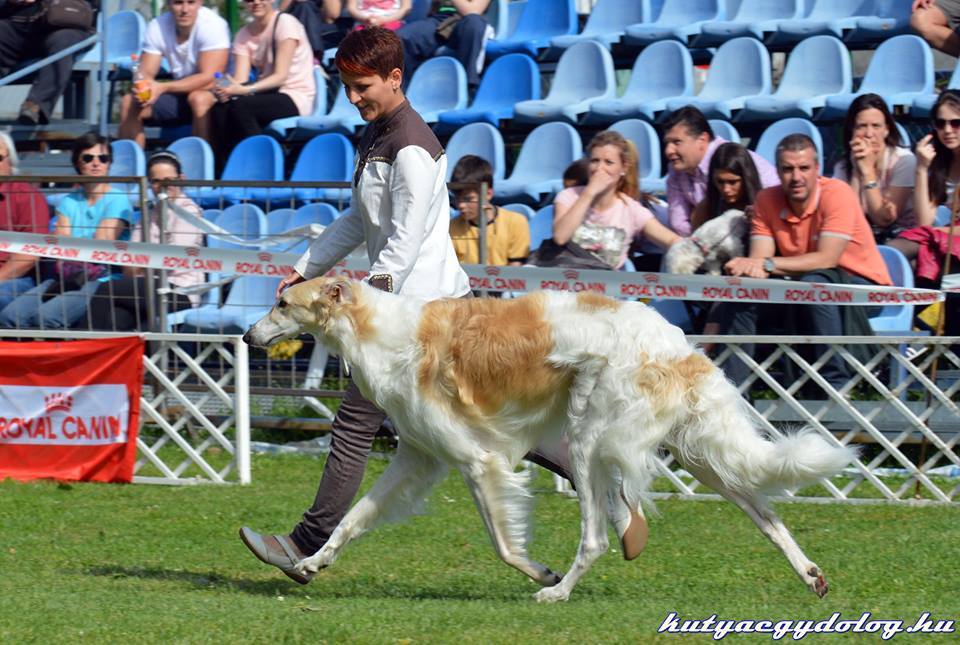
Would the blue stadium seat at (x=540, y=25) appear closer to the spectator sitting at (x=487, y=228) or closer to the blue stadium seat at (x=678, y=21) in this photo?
the blue stadium seat at (x=678, y=21)

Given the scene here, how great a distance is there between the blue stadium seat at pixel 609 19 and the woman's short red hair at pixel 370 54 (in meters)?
7.16

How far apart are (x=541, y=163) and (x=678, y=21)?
6.94 feet

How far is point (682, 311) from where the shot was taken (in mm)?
8594

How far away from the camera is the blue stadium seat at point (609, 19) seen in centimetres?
1199

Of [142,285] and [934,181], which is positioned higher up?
[934,181]

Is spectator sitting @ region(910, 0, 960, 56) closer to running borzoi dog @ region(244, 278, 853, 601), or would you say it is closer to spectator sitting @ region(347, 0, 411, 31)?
spectator sitting @ region(347, 0, 411, 31)

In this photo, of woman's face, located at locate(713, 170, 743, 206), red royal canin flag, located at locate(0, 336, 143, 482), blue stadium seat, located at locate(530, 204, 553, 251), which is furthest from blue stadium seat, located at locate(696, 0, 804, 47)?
red royal canin flag, located at locate(0, 336, 143, 482)

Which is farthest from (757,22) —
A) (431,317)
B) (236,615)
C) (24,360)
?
(236,615)

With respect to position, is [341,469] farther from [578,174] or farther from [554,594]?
[578,174]

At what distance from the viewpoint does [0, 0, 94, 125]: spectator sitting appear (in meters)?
13.1

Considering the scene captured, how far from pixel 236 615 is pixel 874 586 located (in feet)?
7.77

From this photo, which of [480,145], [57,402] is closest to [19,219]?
[57,402]

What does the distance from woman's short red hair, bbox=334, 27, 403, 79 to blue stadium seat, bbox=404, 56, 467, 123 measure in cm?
685

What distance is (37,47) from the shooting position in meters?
13.5
